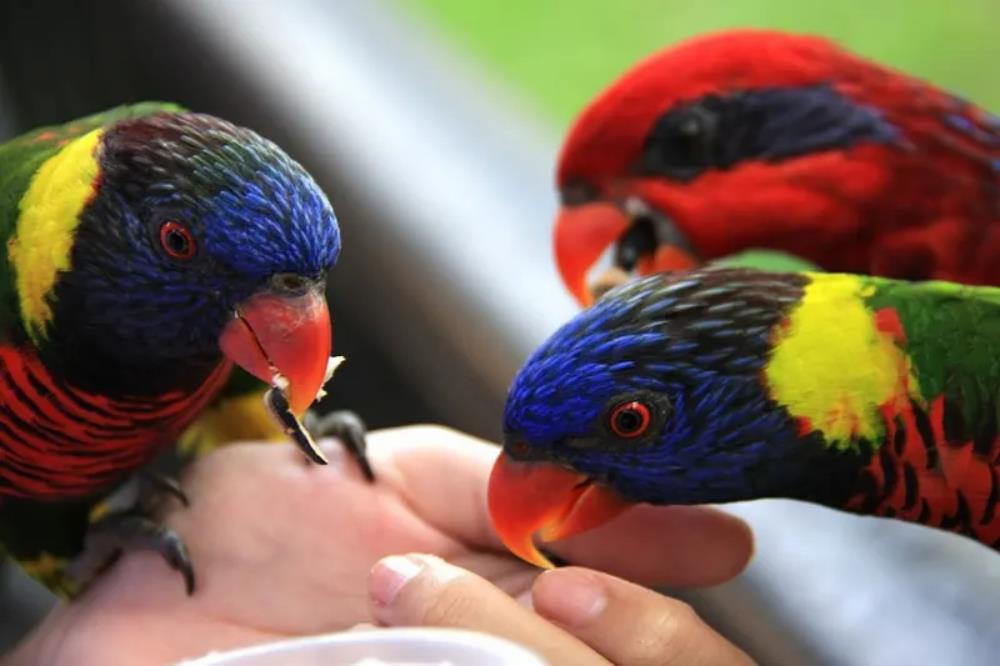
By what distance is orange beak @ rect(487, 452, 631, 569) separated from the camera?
0.94 m

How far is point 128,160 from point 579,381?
39 centimetres

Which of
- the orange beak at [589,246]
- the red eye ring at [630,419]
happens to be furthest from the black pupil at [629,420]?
the orange beak at [589,246]

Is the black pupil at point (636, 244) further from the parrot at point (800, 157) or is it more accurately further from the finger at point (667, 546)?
the finger at point (667, 546)

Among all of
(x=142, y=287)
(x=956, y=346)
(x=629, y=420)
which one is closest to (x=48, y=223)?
(x=142, y=287)

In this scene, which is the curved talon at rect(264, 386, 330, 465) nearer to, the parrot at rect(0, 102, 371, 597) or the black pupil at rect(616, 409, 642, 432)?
the parrot at rect(0, 102, 371, 597)

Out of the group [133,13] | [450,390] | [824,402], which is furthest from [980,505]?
[133,13]

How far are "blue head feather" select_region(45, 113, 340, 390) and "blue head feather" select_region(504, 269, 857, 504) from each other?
20 centimetres

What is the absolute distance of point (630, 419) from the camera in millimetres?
892

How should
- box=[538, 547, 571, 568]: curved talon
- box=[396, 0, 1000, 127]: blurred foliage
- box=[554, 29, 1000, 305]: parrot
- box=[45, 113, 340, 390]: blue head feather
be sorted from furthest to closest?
box=[396, 0, 1000, 127]: blurred foliage → box=[554, 29, 1000, 305]: parrot → box=[538, 547, 571, 568]: curved talon → box=[45, 113, 340, 390]: blue head feather

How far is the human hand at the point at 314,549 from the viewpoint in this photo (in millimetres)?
1085

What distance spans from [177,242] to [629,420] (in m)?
0.37

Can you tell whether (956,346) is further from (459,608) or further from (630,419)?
(459,608)

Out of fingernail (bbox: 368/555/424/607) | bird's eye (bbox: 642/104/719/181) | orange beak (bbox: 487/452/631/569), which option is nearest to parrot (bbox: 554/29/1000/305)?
bird's eye (bbox: 642/104/719/181)

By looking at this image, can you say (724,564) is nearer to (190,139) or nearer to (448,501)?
(448,501)
